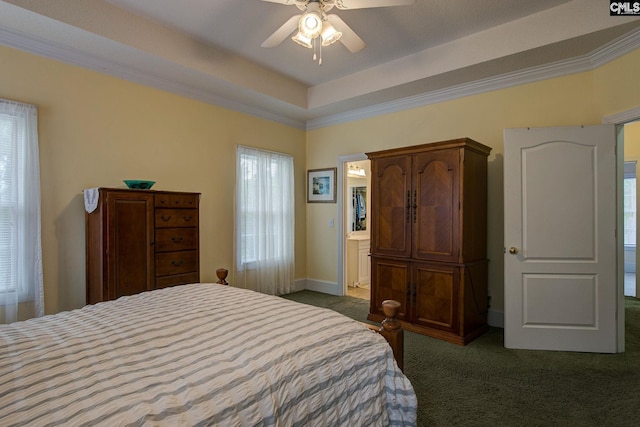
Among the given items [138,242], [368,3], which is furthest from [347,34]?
[138,242]

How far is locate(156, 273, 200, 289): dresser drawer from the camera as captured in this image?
3.04 metres

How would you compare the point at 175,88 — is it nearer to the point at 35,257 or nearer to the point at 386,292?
the point at 35,257

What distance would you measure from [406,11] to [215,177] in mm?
2803

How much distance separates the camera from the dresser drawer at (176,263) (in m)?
3.05

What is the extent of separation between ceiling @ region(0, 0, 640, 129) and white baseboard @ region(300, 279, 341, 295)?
2.72m

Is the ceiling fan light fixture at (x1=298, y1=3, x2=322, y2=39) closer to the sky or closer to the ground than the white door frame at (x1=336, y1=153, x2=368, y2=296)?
closer to the sky

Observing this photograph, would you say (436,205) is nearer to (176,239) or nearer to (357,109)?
(357,109)

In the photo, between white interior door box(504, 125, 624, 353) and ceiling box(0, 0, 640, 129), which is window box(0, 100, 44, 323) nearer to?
ceiling box(0, 0, 640, 129)

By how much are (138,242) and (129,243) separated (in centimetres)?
7

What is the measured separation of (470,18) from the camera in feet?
9.57

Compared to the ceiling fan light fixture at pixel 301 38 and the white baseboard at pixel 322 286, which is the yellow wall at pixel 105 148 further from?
the ceiling fan light fixture at pixel 301 38

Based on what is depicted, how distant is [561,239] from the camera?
2.93 meters

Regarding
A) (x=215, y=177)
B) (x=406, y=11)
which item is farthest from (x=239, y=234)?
(x=406, y=11)

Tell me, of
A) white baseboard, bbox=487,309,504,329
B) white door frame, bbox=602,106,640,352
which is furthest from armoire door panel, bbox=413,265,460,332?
white door frame, bbox=602,106,640,352
